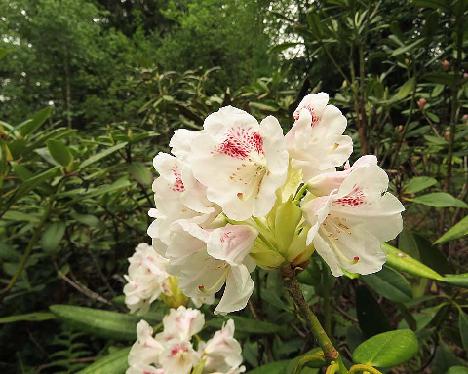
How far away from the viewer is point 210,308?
1.23 m

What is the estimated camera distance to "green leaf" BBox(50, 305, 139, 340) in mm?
985

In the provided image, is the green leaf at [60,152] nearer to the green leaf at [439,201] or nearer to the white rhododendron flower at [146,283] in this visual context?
the white rhododendron flower at [146,283]

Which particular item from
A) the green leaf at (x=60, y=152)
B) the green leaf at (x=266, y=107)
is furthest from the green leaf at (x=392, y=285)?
the green leaf at (x=60, y=152)

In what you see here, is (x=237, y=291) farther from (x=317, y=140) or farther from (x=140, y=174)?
(x=140, y=174)

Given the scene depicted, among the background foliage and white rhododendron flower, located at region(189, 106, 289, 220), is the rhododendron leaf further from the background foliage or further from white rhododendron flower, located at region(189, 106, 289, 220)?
white rhododendron flower, located at region(189, 106, 289, 220)

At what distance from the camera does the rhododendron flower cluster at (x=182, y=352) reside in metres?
0.82

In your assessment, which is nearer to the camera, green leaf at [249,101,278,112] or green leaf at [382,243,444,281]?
green leaf at [382,243,444,281]

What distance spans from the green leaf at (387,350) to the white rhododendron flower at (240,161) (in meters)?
0.25

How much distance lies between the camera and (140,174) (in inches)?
52.9

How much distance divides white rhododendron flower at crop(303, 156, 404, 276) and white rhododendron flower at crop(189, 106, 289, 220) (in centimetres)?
5

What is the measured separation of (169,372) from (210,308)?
0.43m

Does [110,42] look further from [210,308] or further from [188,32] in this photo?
[210,308]

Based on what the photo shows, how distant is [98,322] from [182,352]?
0.89 feet

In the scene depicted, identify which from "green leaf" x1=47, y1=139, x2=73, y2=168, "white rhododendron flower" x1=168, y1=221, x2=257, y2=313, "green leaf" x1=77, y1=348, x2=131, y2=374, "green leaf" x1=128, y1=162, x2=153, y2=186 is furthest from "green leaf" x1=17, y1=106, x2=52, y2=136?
"white rhododendron flower" x1=168, y1=221, x2=257, y2=313
